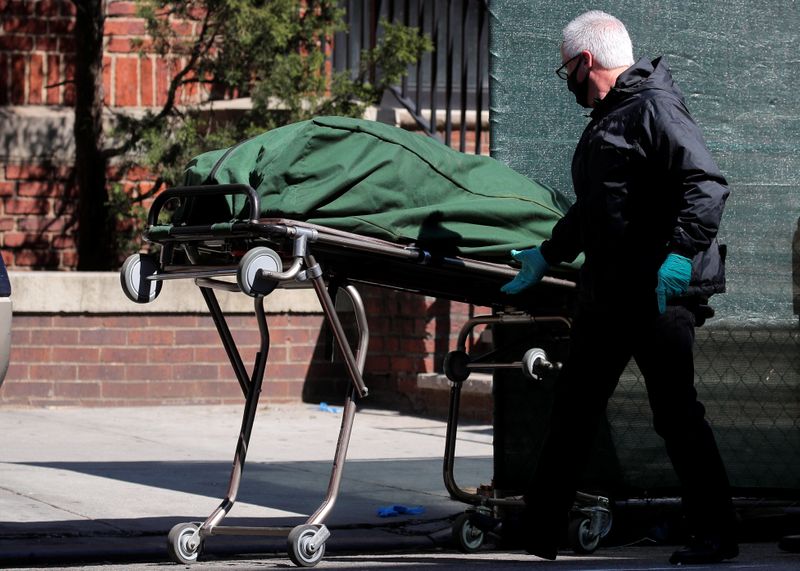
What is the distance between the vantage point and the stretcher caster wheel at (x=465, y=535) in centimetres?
586

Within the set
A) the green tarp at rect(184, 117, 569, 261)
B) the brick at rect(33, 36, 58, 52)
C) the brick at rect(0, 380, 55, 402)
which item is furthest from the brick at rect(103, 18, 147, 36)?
the green tarp at rect(184, 117, 569, 261)

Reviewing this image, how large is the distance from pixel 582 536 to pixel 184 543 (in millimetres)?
1543

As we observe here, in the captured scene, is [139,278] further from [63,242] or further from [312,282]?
[63,242]

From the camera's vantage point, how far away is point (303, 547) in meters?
5.11

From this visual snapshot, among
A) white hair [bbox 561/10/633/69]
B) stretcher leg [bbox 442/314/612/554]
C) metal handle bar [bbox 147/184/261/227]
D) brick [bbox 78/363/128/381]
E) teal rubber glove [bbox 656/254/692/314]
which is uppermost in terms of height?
white hair [bbox 561/10/633/69]

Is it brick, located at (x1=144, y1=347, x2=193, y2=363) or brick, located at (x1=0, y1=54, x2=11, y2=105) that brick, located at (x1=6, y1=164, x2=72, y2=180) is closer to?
brick, located at (x1=0, y1=54, x2=11, y2=105)

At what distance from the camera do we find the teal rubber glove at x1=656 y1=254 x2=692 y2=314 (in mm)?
5051

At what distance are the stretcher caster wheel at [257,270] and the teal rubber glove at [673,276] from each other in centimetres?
129

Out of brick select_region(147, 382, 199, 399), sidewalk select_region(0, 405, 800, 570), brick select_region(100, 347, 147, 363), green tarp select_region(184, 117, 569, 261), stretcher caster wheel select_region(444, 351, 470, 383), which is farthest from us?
brick select_region(147, 382, 199, 399)

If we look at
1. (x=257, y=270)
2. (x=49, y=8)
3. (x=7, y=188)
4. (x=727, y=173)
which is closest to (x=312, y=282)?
(x=257, y=270)

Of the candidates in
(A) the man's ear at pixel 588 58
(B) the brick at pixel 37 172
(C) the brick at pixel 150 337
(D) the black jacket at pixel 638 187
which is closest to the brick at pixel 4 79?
(B) the brick at pixel 37 172

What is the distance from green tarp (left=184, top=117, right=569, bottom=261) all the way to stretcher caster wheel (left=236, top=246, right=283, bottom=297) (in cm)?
31

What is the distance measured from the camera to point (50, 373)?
1098 cm

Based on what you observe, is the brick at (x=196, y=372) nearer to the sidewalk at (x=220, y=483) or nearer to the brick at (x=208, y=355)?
the brick at (x=208, y=355)
